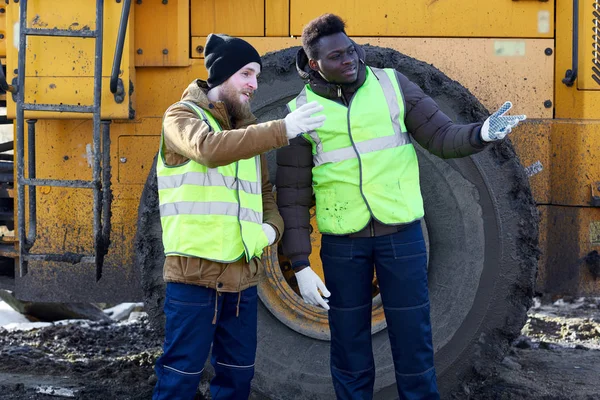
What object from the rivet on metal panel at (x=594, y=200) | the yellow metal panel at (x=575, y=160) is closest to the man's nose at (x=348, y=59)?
the yellow metal panel at (x=575, y=160)

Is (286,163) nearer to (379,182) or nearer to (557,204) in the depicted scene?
(379,182)

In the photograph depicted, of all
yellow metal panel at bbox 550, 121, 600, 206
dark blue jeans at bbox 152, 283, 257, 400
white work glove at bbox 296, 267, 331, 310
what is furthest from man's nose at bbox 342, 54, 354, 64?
yellow metal panel at bbox 550, 121, 600, 206

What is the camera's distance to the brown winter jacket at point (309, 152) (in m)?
3.13

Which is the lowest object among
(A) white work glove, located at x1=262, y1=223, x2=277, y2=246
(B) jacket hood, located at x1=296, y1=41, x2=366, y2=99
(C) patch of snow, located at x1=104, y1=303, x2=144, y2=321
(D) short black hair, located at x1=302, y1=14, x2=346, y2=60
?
(C) patch of snow, located at x1=104, y1=303, x2=144, y2=321

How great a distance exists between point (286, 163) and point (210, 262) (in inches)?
20.5

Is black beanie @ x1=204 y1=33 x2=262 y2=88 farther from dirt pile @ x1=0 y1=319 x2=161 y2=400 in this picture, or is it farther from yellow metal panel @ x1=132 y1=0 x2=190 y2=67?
dirt pile @ x1=0 y1=319 x2=161 y2=400

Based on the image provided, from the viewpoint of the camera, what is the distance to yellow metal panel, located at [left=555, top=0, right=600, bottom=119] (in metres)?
3.88

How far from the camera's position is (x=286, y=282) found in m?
3.67

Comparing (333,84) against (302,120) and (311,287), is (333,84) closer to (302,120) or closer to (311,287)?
(302,120)

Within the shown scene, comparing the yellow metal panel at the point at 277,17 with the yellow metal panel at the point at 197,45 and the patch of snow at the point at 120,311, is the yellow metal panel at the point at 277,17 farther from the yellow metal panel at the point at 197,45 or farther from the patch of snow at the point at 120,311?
the patch of snow at the point at 120,311

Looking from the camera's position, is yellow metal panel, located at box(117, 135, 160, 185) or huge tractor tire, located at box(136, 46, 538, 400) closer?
huge tractor tire, located at box(136, 46, 538, 400)

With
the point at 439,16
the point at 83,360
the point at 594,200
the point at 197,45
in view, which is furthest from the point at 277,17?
the point at 83,360

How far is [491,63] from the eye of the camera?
3959 mm

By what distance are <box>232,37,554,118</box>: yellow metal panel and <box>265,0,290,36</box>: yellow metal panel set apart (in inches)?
1.7
